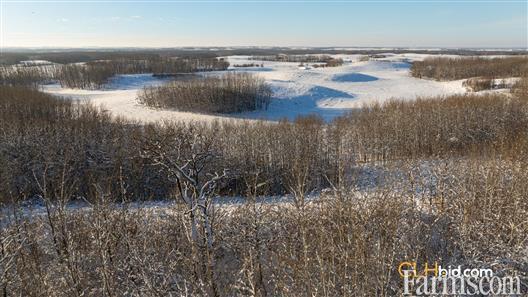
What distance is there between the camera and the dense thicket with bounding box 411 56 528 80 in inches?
2061

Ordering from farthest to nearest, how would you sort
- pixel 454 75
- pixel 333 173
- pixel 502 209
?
pixel 454 75 < pixel 333 173 < pixel 502 209

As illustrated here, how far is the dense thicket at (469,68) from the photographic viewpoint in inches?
2061

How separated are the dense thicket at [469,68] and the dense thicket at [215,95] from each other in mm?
34382

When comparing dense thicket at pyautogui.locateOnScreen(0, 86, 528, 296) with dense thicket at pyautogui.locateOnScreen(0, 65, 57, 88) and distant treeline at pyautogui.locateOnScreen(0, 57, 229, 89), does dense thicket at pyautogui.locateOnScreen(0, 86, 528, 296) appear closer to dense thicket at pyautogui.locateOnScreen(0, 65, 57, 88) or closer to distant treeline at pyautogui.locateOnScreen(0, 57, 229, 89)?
distant treeline at pyautogui.locateOnScreen(0, 57, 229, 89)

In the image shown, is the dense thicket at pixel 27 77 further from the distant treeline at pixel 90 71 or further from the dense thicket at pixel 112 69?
the dense thicket at pixel 112 69

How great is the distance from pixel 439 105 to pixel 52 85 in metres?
67.5

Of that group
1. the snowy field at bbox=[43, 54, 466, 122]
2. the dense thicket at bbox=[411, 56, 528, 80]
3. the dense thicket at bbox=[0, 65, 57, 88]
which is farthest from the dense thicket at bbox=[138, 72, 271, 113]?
the dense thicket at bbox=[411, 56, 528, 80]

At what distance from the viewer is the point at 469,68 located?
58.0 metres

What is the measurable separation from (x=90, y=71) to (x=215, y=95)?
32.5m

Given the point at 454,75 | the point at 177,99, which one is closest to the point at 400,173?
the point at 177,99

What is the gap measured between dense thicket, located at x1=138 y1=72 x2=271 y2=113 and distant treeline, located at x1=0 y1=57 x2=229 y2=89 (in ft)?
73.8

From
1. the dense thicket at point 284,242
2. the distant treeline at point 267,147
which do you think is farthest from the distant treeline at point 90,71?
the dense thicket at point 284,242

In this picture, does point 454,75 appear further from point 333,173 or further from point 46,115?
point 46,115

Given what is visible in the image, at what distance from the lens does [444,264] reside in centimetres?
760
